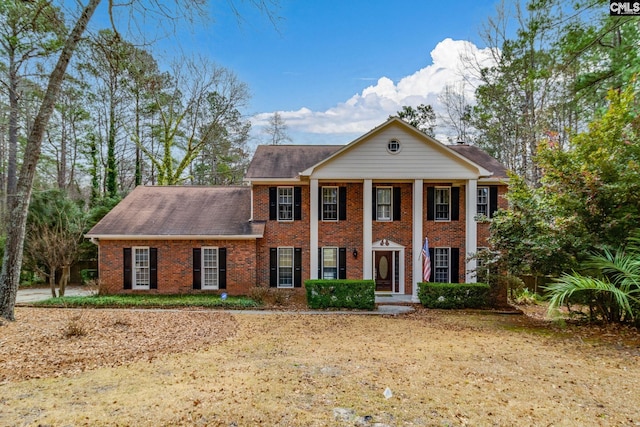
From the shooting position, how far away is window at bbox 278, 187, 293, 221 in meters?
14.9

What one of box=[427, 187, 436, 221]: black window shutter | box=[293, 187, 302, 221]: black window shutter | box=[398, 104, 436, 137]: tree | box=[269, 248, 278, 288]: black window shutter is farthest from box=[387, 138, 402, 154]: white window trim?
box=[398, 104, 436, 137]: tree

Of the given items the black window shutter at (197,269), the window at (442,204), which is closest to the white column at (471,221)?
the window at (442,204)

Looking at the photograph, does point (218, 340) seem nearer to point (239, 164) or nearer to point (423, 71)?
point (423, 71)

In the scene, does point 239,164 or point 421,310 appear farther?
point 239,164

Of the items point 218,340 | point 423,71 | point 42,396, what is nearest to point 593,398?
point 218,340

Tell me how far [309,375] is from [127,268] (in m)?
11.8

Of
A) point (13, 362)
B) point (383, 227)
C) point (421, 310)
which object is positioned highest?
point (383, 227)

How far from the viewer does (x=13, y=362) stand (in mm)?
5805

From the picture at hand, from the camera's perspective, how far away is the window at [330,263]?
14758 millimetres

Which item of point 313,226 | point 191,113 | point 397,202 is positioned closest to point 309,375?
point 313,226

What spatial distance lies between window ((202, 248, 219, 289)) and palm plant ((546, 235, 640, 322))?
1176 centimetres

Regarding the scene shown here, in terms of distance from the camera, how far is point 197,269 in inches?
564

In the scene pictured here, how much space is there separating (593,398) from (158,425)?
554 centimetres

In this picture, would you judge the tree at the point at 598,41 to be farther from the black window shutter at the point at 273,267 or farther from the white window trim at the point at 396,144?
the black window shutter at the point at 273,267
